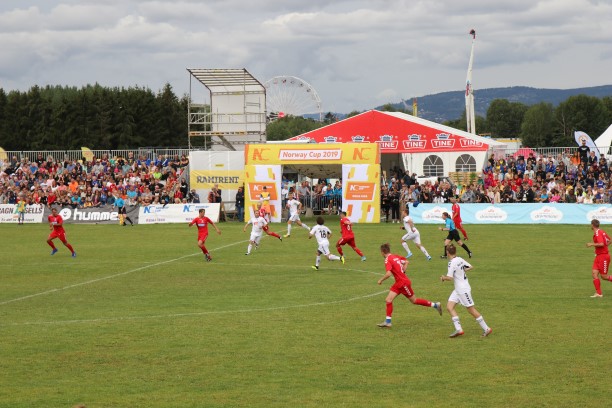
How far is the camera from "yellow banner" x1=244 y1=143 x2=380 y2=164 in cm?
5234

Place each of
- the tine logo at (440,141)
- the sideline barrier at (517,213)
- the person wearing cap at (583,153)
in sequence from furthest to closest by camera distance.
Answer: the tine logo at (440,141), the person wearing cap at (583,153), the sideline barrier at (517,213)

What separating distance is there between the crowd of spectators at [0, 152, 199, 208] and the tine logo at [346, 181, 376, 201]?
9.37m

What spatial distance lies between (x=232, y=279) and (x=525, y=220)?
24492mm

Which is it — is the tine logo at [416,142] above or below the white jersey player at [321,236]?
above

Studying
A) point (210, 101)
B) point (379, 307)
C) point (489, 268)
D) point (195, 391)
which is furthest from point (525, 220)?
point (195, 391)

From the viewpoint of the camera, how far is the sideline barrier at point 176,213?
53969 mm

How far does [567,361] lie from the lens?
54.5 ft

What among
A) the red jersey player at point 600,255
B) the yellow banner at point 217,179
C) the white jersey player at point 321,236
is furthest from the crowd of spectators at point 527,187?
the red jersey player at point 600,255

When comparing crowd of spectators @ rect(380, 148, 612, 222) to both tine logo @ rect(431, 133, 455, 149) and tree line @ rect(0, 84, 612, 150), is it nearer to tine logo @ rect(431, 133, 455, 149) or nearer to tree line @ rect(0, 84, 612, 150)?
tine logo @ rect(431, 133, 455, 149)

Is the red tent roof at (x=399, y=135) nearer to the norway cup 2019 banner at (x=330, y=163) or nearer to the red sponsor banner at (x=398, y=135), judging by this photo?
the red sponsor banner at (x=398, y=135)

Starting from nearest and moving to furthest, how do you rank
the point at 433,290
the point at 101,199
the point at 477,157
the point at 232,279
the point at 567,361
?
the point at 567,361 < the point at 433,290 < the point at 232,279 < the point at 101,199 < the point at 477,157

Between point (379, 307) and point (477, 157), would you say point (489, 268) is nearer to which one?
point (379, 307)

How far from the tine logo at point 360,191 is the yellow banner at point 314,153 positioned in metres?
1.24

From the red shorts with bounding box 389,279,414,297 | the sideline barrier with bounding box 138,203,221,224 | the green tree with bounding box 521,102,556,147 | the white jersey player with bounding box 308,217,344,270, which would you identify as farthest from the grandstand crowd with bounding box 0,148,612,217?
the green tree with bounding box 521,102,556,147
